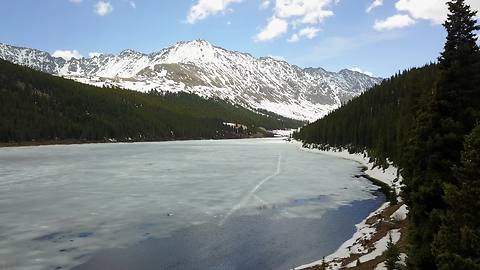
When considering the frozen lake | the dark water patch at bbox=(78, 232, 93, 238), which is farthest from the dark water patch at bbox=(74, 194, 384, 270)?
the dark water patch at bbox=(78, 232, 93, 238)

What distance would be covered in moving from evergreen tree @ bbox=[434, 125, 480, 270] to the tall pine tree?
5.27 metres

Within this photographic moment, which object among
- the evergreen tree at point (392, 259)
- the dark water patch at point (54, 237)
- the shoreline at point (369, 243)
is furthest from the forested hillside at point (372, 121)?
the evergreen tree at point (392, 259)

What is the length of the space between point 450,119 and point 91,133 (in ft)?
583

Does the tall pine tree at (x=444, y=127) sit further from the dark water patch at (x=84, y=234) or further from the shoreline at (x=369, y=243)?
the dark water patch at (x=84, y=234)

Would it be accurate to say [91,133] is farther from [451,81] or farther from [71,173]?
[451,81]

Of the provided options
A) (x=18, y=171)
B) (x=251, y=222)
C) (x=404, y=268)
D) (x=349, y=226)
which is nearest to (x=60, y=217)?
(x=251, y=222)

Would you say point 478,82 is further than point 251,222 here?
No

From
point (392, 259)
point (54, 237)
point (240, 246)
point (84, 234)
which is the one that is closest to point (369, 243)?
point (240, 246)

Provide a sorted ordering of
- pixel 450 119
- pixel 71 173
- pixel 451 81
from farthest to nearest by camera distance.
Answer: pixel 71 173 → pixel 451 81 → pixel 450 119

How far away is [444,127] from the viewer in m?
18.4

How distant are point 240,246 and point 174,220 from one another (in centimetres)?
807

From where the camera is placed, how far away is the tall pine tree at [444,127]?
1780 cm

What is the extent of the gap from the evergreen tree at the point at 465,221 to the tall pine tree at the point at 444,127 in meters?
5.27

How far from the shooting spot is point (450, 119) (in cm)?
1828
